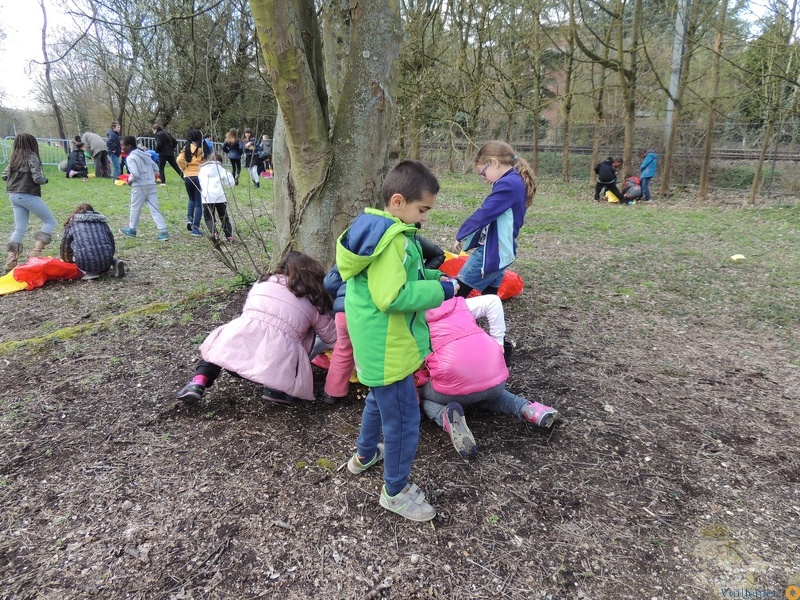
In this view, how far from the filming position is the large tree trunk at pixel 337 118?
329cm

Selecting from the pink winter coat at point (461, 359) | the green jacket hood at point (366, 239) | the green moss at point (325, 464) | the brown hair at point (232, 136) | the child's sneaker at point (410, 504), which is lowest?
the green moss at point (325, 464)

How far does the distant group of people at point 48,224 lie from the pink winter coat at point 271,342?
11.5 ft

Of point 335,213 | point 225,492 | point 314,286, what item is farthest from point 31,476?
point 335,213

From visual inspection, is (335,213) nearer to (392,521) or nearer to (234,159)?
(392,521)

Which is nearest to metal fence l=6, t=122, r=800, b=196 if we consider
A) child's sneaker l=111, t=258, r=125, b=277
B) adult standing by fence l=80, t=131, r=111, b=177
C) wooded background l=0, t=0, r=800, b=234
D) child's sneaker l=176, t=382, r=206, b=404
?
wooded background l=0, t=0, r=800, b=234

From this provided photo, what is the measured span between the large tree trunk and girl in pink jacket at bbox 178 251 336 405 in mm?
542

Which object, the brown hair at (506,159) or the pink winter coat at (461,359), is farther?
the brown hair at (506,159)

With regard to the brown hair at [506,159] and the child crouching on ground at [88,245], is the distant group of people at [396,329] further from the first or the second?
the child crouching on ground at [88,245]

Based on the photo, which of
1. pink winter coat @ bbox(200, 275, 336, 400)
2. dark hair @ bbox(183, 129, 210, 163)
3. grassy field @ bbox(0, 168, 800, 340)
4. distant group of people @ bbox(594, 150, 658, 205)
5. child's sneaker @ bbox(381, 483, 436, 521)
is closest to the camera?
child's sneaker @ bbox(381, 483, 436, 521)

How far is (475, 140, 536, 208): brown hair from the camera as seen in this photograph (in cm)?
358

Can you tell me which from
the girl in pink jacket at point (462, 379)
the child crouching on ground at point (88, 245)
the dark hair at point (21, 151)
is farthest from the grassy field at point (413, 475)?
the dark hair at point (21, 151)

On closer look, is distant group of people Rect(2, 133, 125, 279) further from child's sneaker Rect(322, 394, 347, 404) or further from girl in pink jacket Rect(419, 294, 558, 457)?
girl in pink jacket Rect(419, 294, 558, 457)

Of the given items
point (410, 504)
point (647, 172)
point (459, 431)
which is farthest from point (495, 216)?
point (647, 172)

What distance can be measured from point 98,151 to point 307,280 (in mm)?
17149
